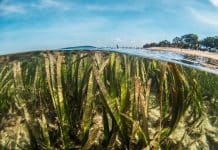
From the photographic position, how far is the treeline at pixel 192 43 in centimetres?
193

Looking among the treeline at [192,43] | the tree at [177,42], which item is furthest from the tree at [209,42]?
the tree at [177,42]

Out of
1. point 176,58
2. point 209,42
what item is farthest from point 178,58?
point 209,42

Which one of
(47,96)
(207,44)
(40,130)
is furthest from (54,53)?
(207,44)

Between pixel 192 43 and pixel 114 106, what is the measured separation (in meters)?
0.42

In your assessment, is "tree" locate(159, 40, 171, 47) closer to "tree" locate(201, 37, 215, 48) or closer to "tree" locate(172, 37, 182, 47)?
"tree" locate(172, 37, 182, 47)

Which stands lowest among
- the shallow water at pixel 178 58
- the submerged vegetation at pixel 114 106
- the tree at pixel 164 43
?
the submerged vegetation at pixel 114 106

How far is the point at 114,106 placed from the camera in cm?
198

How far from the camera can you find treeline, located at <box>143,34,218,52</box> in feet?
6.32

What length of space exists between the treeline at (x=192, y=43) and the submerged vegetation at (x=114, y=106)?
9cm

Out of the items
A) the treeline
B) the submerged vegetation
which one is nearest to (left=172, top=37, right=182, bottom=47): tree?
the treeline

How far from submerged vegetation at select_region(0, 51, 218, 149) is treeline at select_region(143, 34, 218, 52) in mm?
95

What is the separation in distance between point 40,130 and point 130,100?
1.44ft

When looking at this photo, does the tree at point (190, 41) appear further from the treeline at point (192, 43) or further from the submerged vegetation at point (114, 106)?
the submerged vegetation at point (114, 106)

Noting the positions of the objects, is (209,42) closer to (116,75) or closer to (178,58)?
(178,58)
